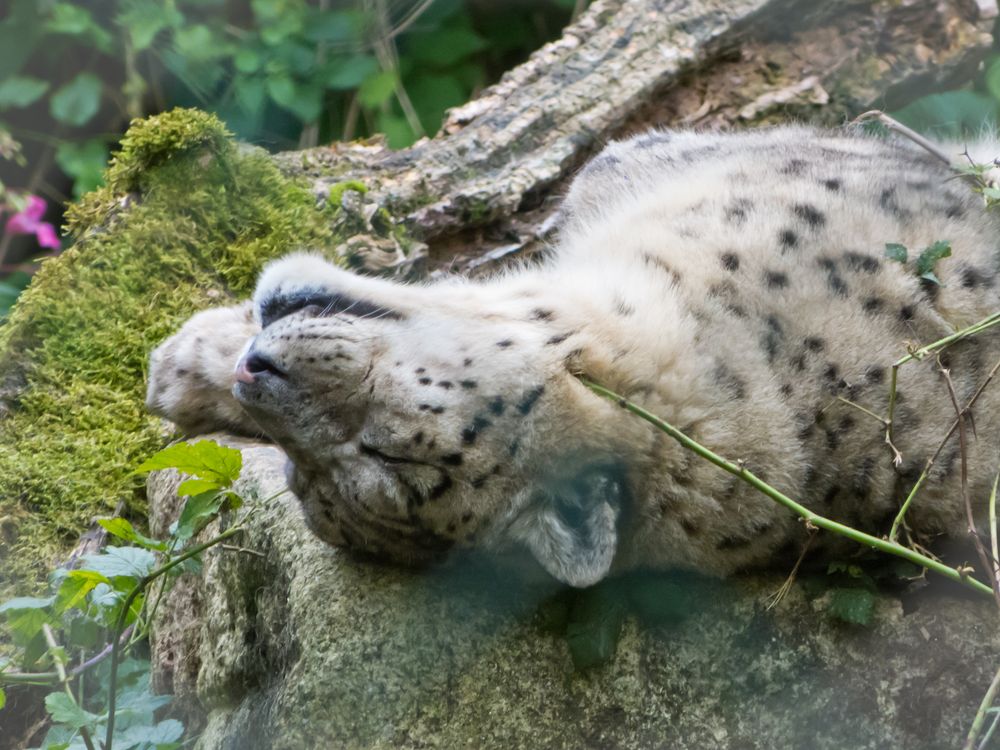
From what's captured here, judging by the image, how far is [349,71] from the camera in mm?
5516

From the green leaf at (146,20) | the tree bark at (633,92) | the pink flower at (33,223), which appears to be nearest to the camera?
the tree bark at (633,92)

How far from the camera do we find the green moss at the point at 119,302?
11.2 ft

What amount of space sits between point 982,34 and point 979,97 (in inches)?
13.1

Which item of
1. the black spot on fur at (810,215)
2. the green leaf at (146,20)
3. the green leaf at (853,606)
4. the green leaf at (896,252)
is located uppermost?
the green leaf at (146,20)

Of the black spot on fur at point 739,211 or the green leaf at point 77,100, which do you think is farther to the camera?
the green leaf at point 77,100

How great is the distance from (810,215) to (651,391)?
27.0 inches

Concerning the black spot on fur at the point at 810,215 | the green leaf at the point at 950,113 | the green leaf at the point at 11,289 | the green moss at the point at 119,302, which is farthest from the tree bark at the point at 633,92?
the black spot on fur at the point at 810,215

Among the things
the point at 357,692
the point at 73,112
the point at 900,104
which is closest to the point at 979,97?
the point at 900,104

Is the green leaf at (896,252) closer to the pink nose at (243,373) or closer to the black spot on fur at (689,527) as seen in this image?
the black spot on fur at (689,527)

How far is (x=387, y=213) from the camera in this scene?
417cm

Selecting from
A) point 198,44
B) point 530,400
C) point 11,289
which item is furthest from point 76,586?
point 198,44

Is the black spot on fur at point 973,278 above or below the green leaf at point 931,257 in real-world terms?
below

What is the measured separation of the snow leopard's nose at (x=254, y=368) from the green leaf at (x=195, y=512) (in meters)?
0.29

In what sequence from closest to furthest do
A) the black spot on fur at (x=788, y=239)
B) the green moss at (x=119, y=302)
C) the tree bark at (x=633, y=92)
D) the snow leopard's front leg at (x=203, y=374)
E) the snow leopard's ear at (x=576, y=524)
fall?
the snow leopard's ear at (x=576, y=524) < the black spot on fur at (x=788, y=239) < the snow leopard's front leg at (x=203, y=374) < the green moss at (x=119, y=302) < the tree bark at (x=633, y=92)
